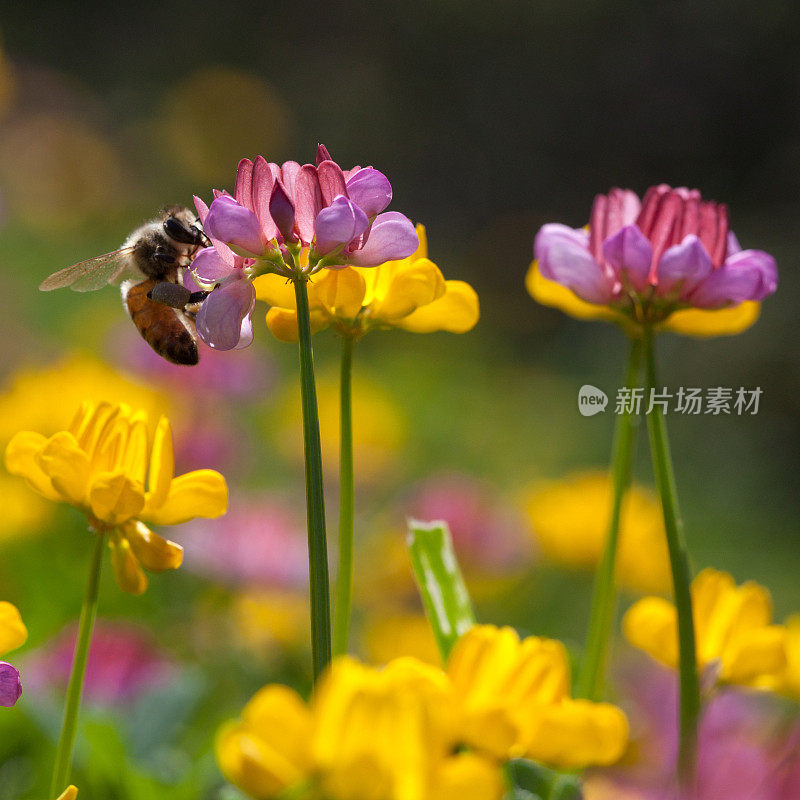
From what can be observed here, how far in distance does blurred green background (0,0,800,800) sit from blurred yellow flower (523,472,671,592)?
0.21 metres

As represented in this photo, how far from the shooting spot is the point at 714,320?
56cm

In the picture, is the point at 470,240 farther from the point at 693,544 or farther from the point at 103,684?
the point at 103,684

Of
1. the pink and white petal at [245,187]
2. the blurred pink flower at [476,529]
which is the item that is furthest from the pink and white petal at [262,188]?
the blurred pink flower at [476,529]

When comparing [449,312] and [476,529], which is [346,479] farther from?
[476,529]

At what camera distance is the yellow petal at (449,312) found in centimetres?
47

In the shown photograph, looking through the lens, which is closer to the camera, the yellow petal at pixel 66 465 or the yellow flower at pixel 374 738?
the yellow flower at pixel 374 738

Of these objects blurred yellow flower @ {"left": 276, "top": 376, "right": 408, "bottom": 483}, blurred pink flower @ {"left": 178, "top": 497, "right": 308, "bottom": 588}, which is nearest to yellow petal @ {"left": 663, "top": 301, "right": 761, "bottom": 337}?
blurred pink flower @ {"left": 178, "top": 497, "right": 308, "bottom": 588}

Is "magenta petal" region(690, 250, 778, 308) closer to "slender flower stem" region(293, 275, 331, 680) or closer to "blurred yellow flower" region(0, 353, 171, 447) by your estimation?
"slender flower stem" region(293, 275, 331, 680)

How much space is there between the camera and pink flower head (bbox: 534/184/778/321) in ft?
1.54

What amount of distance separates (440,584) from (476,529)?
0.73 meters

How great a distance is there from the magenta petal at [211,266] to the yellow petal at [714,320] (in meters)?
0.25

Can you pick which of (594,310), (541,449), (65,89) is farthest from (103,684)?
(65,89)

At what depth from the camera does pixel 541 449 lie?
2508 mm

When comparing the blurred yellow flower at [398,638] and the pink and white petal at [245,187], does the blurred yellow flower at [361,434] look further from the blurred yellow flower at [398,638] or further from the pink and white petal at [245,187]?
the pink and white petal at [245,187]
